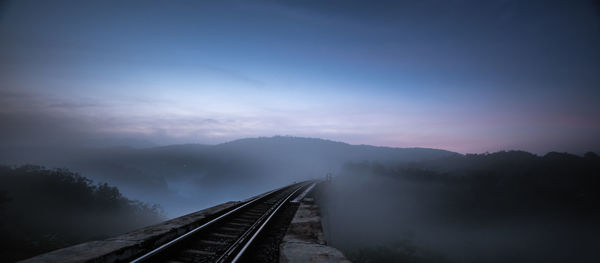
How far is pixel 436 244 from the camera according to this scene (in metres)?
33.8

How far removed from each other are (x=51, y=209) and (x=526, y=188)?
215 ft

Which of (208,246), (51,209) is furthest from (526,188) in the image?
(51,209)

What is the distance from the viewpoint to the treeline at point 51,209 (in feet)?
45.6

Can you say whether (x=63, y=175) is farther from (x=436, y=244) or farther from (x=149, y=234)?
(x=436, y=244)

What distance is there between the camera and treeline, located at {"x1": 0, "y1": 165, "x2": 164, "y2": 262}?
13.9 meters

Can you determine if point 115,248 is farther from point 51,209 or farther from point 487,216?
point 487,216

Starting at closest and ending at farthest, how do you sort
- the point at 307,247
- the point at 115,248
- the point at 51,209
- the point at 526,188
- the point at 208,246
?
the point at 115,248, the point at 307,247, the point at 208,246, the point at 51,209, the point at 526,188

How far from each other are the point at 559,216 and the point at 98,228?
64.7 meters

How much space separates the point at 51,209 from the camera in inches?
772

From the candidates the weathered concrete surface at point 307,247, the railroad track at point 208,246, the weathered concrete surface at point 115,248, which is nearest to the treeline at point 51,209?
the weathered concrete surface at point 115,248

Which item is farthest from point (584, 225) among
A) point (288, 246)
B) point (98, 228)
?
point (98, 228)

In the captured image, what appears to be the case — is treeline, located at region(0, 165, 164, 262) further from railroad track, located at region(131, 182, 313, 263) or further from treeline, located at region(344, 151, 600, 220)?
treeline, located at region(344, 151, 600, 220)

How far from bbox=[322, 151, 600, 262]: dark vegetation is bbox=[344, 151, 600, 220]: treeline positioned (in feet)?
0.34

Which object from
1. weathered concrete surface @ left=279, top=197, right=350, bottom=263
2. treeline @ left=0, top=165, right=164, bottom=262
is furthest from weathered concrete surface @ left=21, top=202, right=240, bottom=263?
treeline @ left=0, top=165, right=164, bottom=262
